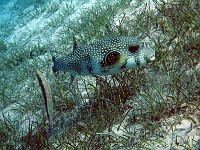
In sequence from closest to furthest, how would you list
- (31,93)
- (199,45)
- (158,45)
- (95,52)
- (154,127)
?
(154,127) → (95,52) → (199,45) → (158,45) → (31,93)

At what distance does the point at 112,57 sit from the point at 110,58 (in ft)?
0.10

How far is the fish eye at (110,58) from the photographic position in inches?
125

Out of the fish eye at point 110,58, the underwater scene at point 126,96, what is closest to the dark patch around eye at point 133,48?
the underwater scene at point 126,96

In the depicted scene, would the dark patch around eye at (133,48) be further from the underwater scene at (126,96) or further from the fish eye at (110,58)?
the fish eye at (110,58)

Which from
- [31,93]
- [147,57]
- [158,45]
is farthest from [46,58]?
[147,57]

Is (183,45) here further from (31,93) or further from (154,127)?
(31,93)

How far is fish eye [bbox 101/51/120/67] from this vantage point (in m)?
3.17

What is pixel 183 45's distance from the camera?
14.0 ft

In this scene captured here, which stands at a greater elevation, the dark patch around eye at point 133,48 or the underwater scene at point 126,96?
the dark patch around eye at point 133,48

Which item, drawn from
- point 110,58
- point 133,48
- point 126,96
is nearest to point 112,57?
point 110,58

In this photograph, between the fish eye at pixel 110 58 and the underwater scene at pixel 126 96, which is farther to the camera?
the fish eye at pixel 110 58

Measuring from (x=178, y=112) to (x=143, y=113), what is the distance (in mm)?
459

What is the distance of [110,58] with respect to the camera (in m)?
3.19

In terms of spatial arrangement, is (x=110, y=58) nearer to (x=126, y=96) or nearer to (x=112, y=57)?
(x=112, y=57)
